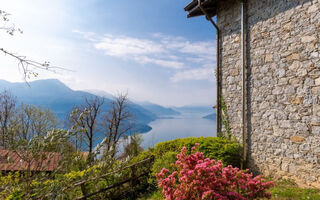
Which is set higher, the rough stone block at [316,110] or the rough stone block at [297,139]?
the rough stone block at [316,110]

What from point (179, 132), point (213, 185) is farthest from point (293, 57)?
point (179, 132)

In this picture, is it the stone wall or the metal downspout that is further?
the metal downspout

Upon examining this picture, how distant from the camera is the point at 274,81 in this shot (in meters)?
5.88

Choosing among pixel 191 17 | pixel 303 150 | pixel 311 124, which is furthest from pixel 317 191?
pixel 191 17

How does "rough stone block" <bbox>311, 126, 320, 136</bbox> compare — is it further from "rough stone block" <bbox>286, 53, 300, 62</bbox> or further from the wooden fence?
the wooden fence

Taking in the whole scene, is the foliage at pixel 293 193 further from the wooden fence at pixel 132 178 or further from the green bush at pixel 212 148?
the wooden fence at pixel 132 178

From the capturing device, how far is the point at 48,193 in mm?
1837

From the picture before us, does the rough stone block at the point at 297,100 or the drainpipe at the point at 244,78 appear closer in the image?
the rough stone block at the point at 297,100

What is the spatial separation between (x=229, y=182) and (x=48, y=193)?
2409mm

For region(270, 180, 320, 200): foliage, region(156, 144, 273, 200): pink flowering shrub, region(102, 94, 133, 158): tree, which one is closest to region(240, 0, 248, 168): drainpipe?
region(270, 180, 320, 200): foliage

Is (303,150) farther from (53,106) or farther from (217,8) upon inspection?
(53,106)

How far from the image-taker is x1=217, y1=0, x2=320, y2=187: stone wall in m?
5.02

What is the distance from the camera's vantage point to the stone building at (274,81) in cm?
505

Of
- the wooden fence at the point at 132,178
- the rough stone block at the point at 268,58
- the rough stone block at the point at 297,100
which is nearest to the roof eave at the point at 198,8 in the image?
the rough stone block at the point at 268,58
